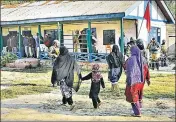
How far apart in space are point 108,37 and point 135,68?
12512 mm

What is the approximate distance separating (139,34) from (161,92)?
350 inches

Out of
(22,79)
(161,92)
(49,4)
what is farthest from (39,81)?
(49,4)

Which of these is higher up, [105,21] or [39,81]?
[105,21]

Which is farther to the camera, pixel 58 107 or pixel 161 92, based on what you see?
pixel 161 92

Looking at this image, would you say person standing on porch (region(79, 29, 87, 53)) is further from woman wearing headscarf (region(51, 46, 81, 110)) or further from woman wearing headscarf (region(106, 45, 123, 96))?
woman wearing headscarf (region(51, 46, 81, 110))

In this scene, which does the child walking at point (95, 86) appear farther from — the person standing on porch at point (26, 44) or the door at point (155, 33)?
the person standing on porch at point (26, 44)

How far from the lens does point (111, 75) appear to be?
36.6ft

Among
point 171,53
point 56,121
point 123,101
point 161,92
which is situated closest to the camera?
point 56,121

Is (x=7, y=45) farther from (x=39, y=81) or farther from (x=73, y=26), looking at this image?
(x=39, y=81)

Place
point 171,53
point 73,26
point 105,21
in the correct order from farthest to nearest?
point 171,53
point 73,26
point 105,21

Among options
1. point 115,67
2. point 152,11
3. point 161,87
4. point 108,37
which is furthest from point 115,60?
point 152,11

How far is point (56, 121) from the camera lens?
763cm

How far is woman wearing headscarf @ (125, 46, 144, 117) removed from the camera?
7.92 metres

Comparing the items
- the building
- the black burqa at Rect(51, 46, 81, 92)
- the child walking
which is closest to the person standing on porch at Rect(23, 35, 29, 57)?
the building
